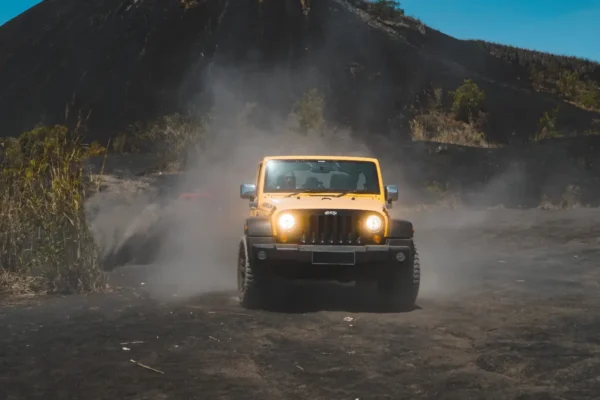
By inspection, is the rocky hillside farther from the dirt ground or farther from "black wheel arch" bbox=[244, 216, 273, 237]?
"black wheel arch" bbox=[244, 216, 273, 237]

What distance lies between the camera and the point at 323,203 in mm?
8258

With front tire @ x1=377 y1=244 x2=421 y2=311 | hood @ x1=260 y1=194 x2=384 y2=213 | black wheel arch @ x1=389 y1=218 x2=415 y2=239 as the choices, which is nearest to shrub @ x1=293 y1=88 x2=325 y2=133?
hood @ x1=260 y1=194 x2=384 y2=213

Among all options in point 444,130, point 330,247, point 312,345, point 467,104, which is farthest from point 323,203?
point 467,104

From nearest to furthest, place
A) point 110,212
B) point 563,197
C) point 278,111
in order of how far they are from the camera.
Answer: point 110,212 → point 563,197 → point 278,111

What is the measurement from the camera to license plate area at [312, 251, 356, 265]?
785 cm

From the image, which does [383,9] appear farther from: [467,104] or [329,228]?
[329,228]

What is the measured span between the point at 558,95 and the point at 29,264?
43.6 metres

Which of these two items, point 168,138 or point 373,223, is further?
point 168,138

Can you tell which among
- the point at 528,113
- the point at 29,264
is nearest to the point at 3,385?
the point at 29,264

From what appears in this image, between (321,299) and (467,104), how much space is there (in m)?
31.7

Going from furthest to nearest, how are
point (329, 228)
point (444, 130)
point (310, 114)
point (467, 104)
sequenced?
1. point (467, 104)
2. point (444, 130)
3. point (310, 114)
4. point (329, 228)

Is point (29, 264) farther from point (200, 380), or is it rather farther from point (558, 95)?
point (558, 95)

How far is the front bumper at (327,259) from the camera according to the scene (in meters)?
7.85

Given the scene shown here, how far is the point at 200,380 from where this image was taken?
5.21m
